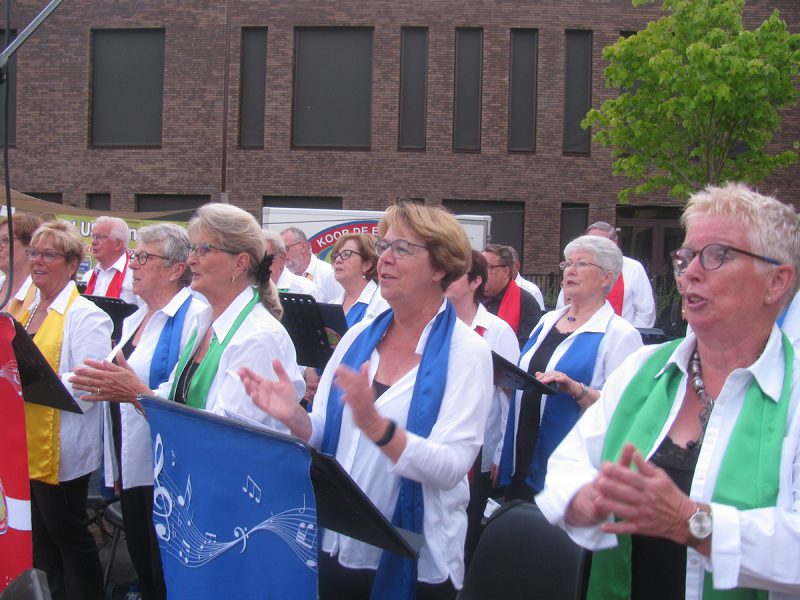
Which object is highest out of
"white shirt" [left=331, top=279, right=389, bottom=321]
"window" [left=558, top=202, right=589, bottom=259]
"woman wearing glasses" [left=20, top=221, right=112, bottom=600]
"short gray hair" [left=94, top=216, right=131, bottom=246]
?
"window" [left=558, top=202, right=589, bottom=259]

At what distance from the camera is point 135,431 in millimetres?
3891

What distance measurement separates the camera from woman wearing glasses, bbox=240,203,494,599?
2.62 m

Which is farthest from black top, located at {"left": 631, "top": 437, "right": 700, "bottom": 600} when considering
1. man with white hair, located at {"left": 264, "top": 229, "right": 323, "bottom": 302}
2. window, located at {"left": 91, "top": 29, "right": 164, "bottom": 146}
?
window, located at {"left": 91, "top": 29, "right": 164, "bottom": 146}

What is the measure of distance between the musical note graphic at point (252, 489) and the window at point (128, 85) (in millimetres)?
19442

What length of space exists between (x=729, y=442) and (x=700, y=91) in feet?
46.1

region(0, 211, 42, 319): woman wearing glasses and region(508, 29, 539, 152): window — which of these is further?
region(508, 29, 539, 152): window

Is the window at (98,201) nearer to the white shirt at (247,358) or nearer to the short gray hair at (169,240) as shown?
the short gray hair at (169,240)

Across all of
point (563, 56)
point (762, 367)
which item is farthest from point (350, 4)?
point (762, 367)

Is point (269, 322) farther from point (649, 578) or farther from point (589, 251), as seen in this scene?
point (589, 251)

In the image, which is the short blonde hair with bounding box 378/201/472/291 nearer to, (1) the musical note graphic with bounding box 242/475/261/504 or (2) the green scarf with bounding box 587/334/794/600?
(2) the green scarf with bounding box 587/334/794/600

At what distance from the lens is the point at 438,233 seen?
3.00 m

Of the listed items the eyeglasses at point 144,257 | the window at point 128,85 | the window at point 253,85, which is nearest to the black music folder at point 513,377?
the eyeglasses at point 144,257

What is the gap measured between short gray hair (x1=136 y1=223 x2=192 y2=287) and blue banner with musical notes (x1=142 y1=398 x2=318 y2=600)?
1.79 meters

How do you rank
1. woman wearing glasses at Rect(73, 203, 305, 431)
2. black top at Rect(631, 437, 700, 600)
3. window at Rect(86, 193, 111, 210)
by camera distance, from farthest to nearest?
window at Rect(86, 193, 111, 210)
woman wearing glasses at Rect(73, 203, 305, 431)
black top at Rect(631, 437, 700, 600)
